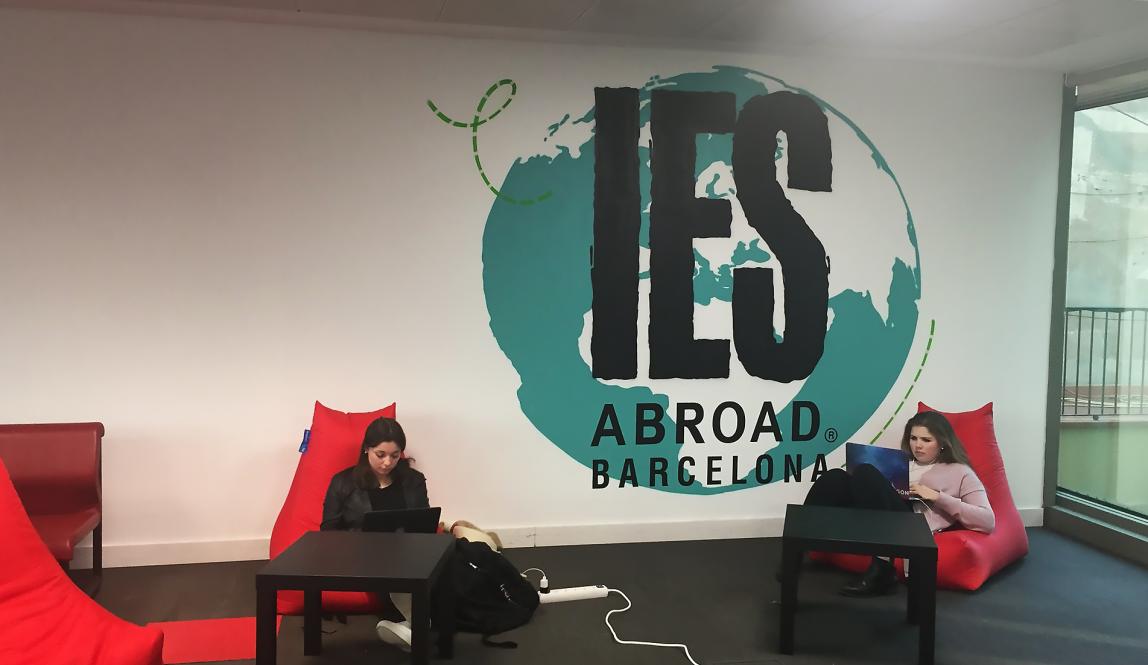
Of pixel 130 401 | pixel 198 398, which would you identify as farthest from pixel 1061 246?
pixel 130 401

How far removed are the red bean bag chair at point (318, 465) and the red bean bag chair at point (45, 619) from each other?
111 cm

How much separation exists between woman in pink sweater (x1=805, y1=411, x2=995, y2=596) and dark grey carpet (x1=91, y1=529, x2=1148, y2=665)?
0.53 ft

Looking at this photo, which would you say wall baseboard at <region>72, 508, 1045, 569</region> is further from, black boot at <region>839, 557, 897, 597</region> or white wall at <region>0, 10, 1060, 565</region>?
black boot at <region>839, 557, 897, 597</region>

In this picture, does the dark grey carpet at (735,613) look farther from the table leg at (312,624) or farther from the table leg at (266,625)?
the table leg at (266,625)

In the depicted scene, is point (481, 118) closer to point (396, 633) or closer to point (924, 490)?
point (396, 633)

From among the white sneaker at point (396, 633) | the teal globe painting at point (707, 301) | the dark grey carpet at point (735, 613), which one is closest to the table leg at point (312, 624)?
the dark grey carpet at point (735, 613)

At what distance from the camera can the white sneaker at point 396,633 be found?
331 cm

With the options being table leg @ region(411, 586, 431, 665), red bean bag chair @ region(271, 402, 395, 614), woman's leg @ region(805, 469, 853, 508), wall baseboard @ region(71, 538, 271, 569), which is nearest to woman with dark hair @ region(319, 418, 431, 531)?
red bean bag chair @ region(271, 402, 395, 614)

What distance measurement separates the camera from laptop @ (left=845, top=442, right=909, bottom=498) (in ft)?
14.0

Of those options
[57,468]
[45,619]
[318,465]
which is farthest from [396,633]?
[57,468]

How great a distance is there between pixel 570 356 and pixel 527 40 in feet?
5.68

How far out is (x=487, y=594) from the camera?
3.64 meters

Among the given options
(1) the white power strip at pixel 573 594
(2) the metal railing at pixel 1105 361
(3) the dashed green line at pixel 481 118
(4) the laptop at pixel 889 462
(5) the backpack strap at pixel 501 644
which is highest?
(3) the dashed green line at pixel 481 118

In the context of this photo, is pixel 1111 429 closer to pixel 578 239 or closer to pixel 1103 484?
pixel 1103 484
